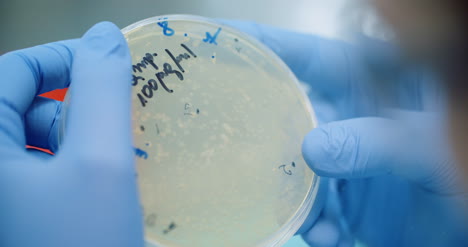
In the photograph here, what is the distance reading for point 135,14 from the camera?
1658mm

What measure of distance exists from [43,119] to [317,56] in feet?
3.42

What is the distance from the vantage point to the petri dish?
81 cm

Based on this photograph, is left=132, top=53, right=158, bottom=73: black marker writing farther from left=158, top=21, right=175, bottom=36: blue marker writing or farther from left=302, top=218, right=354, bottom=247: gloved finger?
left=302, top=218, right=354, bottom=247: gloved finger

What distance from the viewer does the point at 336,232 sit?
43.6 inches

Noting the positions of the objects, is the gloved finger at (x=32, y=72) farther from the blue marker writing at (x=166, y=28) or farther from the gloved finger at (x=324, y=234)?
the gloved finger at (x=324, y=234)

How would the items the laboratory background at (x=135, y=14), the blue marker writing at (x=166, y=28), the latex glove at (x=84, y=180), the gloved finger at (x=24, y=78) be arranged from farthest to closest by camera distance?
the laboratory background at (x=135, y=14)
the blue marker writing at (x=166, y=28)
the gloved finger at (x=24, y=78)
the latex glove at (x=84, y=180)

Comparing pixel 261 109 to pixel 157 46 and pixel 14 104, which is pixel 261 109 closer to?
pixel 157 46

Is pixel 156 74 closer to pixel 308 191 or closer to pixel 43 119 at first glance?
pixel 43 119

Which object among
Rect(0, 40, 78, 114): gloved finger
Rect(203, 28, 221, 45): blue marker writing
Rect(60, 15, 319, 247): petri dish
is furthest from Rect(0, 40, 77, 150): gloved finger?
Rect(203, 28, 221, 45): blue marker writing

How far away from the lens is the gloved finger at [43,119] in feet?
3.01

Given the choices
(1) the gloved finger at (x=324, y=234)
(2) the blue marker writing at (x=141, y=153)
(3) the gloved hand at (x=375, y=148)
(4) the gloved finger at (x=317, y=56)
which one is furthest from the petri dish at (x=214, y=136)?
(4) the gloved finger at (x=317, y=56)

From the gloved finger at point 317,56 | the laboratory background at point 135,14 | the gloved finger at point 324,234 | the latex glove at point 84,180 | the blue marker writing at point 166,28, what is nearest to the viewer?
the latex glove at point 84,180

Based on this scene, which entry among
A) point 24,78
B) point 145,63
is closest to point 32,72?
point 24,78

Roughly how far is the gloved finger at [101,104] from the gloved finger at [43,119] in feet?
0.88
